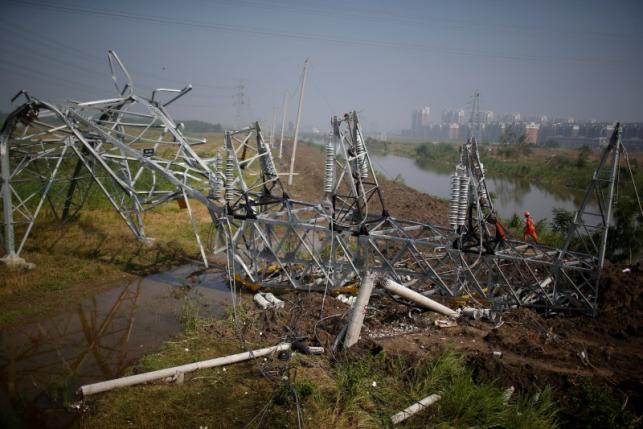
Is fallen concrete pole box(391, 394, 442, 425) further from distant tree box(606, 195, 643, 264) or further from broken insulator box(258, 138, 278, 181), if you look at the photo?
distant tree box(606, 195, 643, 264)

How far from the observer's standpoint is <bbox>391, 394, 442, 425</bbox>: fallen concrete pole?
616cm

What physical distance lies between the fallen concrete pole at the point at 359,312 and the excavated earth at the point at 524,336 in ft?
0.74

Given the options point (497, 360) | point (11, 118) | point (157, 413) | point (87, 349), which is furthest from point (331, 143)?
point (11, 118)

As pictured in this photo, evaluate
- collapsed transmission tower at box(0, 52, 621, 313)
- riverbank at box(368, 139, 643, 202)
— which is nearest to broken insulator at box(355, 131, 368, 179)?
collapsed transmission tower at box(0, 52, 621, 313)

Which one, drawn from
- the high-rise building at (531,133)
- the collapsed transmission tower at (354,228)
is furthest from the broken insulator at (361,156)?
the high-rise building at (531,133)

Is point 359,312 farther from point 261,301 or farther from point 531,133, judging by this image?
point 531,133

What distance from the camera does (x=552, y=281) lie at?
10.5 meters

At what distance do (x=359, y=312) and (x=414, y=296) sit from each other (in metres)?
1.34

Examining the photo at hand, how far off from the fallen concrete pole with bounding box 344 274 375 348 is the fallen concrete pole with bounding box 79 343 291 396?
4.27 feet

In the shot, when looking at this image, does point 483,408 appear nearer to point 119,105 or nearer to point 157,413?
point 157,413

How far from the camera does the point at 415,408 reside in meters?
6.39

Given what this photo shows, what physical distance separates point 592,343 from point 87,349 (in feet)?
35.2

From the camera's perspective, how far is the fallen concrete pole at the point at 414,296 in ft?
26.2

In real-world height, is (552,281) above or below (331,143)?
below
